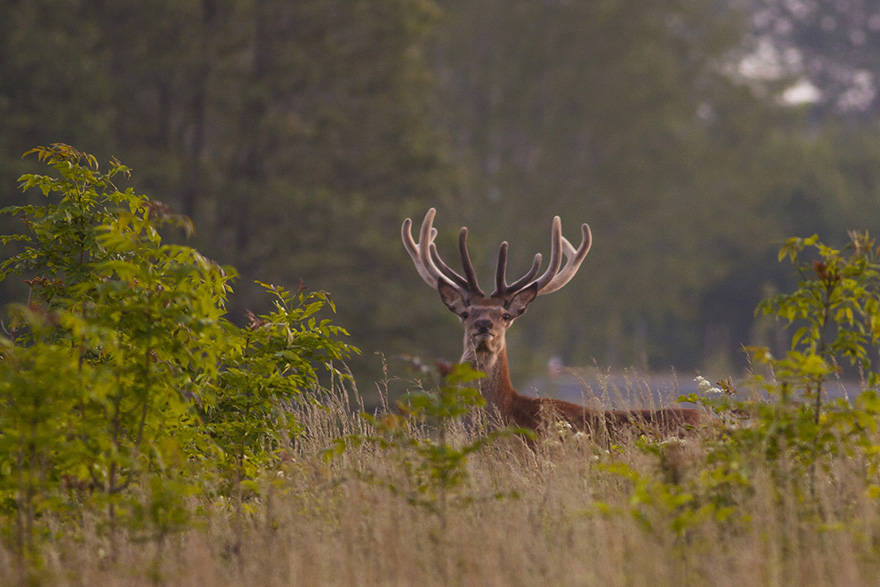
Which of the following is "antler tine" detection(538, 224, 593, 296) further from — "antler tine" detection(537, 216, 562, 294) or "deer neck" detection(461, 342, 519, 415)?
"deer neck" detection(461, 342, 519, 415)

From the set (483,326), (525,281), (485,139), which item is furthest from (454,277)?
(485,139)

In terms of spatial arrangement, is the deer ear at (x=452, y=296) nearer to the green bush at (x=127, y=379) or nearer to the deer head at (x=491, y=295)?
the deer head at (x=491, y=295)

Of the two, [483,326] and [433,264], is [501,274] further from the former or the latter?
[433,264]

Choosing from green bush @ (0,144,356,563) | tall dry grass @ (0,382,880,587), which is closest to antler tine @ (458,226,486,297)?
green bush @ (0,144,356,563)

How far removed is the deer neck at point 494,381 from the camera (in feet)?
26.1

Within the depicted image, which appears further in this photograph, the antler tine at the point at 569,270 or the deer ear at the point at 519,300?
the antler tine at the point at 569,270

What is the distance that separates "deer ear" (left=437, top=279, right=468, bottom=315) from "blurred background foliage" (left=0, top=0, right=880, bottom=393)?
1055 cm

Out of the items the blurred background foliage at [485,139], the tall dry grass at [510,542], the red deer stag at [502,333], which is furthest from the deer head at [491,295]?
the blurred background foliage at [485,139]

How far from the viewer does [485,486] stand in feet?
17.8

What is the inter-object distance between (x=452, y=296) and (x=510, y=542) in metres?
3.78

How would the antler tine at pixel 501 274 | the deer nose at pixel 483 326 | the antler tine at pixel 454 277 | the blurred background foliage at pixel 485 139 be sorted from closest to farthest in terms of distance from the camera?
the deer nose at pixel 483 326 → the antler tine at pixel 501 274 → the antler tine at pixel 454 277 → the blurred background foliage at pixel 485 139

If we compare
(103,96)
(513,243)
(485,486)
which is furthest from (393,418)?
(513,243)

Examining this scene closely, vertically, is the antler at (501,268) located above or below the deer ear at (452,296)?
above

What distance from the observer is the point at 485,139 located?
3306 centimetres
